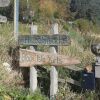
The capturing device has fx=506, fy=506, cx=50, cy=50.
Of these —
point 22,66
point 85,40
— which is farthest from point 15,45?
point 85,40

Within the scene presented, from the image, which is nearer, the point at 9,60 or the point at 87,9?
the point at 9,60

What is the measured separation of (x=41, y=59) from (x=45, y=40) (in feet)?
1.29

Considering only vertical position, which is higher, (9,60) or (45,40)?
(45,40)

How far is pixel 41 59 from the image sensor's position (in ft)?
33.5

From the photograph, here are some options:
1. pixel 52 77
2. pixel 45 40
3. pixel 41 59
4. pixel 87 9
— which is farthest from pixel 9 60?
pixel 87 9

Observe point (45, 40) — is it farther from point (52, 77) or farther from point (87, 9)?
point (87, 9)

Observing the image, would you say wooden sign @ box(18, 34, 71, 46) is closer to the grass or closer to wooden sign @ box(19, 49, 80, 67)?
wooden sign @ box(19, 49, 80, 67)

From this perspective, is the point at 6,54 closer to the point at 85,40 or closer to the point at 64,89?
the point at 64,89

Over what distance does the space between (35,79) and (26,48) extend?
2.84 feet

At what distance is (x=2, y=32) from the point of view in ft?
40.5

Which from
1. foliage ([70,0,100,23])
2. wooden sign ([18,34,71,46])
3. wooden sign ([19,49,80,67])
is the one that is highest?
wooden sign ([18,34,71,46])

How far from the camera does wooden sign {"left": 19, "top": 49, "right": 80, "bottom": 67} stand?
10.0 meters

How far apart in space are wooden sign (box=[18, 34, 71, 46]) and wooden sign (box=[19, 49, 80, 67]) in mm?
198

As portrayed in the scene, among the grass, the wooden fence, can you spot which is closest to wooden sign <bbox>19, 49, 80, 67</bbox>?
the wooden fence
